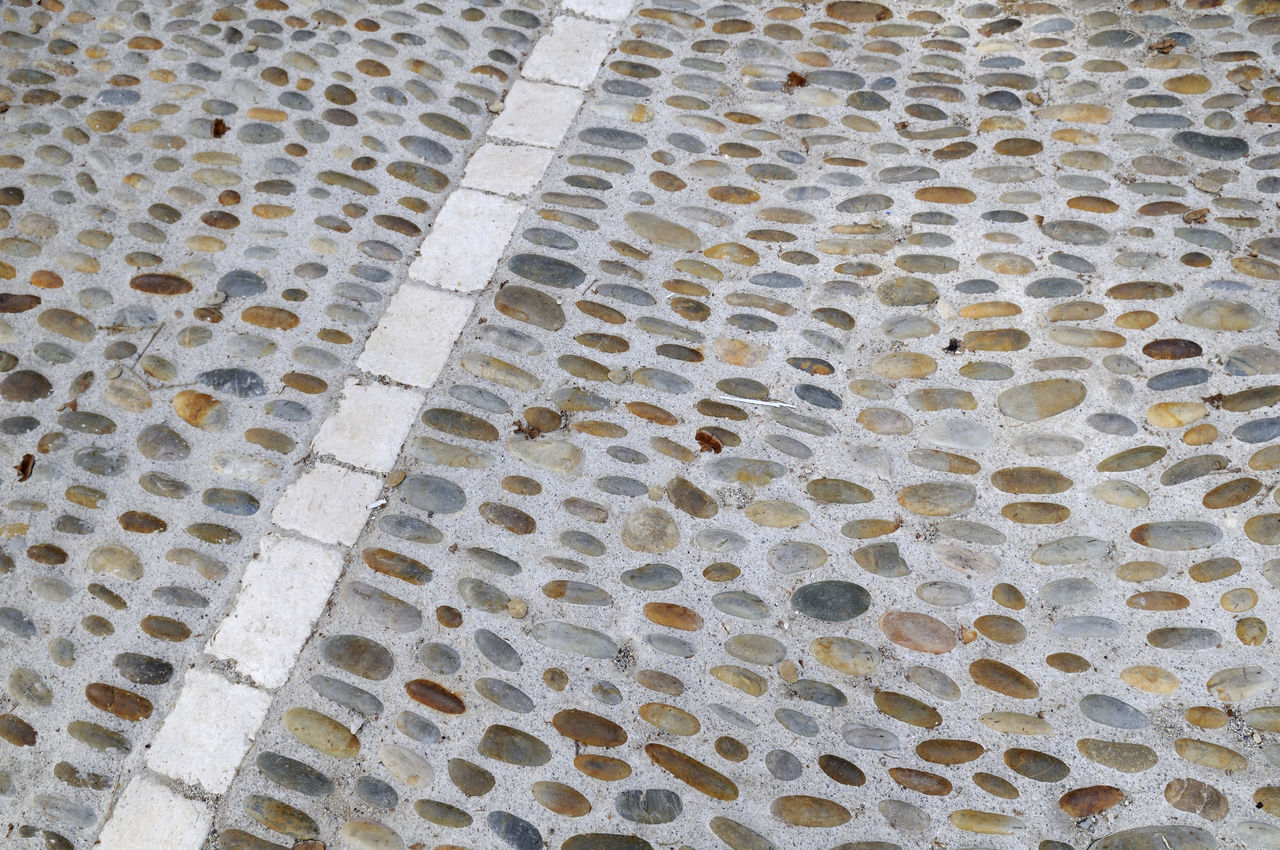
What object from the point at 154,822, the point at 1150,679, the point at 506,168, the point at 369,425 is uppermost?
the point at 506,168

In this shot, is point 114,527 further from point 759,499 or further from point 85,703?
point 759,499

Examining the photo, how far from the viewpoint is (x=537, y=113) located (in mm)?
3791

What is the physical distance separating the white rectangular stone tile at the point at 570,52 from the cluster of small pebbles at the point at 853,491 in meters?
0.13

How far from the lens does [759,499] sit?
288 centimetres

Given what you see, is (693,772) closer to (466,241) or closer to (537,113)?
(466,241)

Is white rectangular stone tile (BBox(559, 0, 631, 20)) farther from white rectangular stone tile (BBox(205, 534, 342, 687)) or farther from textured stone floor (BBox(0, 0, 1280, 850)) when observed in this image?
white rectangular stone tile (BBox(205, 534, 342, 687))

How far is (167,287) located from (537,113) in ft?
4.89

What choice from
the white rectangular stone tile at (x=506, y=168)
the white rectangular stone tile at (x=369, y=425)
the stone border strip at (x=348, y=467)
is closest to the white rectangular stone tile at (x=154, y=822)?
the stone border strip at (x=348, y=467)

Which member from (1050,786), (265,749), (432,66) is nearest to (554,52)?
(432,66)

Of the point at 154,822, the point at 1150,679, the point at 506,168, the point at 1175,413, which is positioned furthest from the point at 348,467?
the point at 1175,413

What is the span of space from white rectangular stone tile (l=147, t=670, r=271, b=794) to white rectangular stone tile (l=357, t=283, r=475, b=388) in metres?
1.05

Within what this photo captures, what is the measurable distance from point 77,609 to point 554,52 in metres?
2.70

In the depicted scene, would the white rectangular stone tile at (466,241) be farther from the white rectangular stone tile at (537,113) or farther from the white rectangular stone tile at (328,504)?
the white rectangular stone tile at (328,504)

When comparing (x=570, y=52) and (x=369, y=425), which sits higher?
(x=570, y=52)
